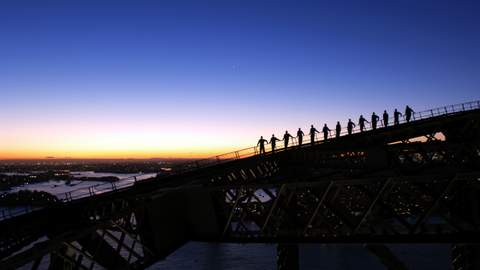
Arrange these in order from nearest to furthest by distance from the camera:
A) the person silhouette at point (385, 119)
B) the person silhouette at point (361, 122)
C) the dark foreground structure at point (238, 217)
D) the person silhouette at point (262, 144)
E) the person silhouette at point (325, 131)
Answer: the dark foreground structure at point (238, 217) < the person silhouette at point (262, 144) < the person silhouette at point (325, 131) < the person silhouette at point (361, 122) < the person silhouette at point (385, 119)

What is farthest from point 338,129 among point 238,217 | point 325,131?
point 238,217

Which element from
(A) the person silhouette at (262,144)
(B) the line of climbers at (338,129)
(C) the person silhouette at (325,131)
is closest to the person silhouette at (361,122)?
(B) the line of climbers at (338,129)

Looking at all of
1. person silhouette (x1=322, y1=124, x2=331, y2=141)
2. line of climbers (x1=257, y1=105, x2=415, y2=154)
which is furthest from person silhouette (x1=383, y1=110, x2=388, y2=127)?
person silhouette (x1=322, y1=124, x2=331, y2=141)

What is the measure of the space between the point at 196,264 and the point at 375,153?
5988cm

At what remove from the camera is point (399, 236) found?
1580 cm

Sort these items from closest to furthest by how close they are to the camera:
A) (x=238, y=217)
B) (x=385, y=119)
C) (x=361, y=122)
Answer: (x=238, y=217) → (x=361, y=122) → (x=385, y=119)

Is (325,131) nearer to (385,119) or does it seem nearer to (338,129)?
(338,129)

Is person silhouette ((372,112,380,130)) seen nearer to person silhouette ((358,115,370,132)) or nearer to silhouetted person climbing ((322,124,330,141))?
person silhouette ((358,115,370,132))

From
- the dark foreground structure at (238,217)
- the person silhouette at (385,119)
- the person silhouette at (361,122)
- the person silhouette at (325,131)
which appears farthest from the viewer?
the person silhouette at (385,119)

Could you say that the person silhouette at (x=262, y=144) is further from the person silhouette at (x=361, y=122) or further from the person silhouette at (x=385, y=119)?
the person silhouette at (x=385, y=119)

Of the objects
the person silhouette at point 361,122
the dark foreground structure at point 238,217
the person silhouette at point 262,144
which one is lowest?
the dark foreground structure at point 238,217

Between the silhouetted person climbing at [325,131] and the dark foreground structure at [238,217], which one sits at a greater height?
the silhouetted person climbing at [325,131]

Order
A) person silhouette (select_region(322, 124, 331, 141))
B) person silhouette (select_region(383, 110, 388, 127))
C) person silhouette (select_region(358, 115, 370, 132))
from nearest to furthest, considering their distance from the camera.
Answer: person silhouette (select_region(322, 124, 331, 141)) < person silhouette (select_region(358, 115, 370, 132)) < person silhouette (select_region(383, 110, 388, 127))

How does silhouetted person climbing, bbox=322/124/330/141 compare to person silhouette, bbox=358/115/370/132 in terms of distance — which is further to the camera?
person silhouette, bbox=358/115/370/132
